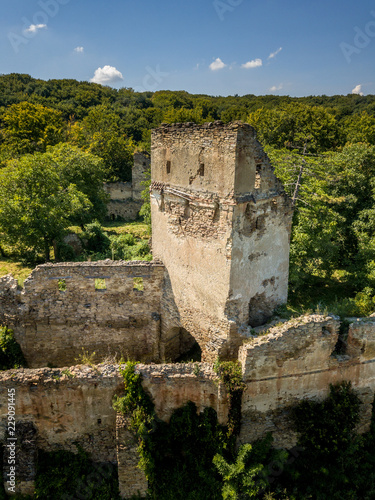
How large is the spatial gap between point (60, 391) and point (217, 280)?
471 cm

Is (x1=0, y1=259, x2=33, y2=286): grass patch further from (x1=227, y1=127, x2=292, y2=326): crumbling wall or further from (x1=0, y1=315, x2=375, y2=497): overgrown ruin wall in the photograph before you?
(x1=227, y1=127, x2=292, y2=326): crumbling wall

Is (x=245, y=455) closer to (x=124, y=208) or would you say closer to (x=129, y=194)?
(x=124, y=208)

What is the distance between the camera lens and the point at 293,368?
27.9ft

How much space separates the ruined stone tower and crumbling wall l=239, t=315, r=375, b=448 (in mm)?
1103

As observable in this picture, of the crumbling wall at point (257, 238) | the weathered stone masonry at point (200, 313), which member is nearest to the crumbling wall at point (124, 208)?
the weathered stone masonry at point (200, 313)

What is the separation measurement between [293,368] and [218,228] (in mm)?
4014

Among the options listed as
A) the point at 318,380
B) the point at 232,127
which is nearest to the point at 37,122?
the point at 232,127

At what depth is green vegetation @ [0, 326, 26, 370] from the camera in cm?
1049

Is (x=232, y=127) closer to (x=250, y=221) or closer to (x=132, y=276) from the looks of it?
(x=250, y=221)

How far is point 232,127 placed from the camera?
776 centimetres

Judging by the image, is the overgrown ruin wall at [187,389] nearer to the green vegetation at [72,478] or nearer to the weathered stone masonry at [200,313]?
the weathered stone masonry at [200,313]

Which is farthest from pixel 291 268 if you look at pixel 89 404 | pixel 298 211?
pixel 89 404

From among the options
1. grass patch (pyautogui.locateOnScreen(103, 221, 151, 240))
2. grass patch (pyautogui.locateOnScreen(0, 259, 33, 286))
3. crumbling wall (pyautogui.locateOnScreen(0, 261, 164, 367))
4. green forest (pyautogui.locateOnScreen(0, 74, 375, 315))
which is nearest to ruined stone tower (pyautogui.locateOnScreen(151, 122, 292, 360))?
crumbling wall (pyautogui.locateOnScreen(0, 261, 164, 367))

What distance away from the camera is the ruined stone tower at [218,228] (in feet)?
27.0
